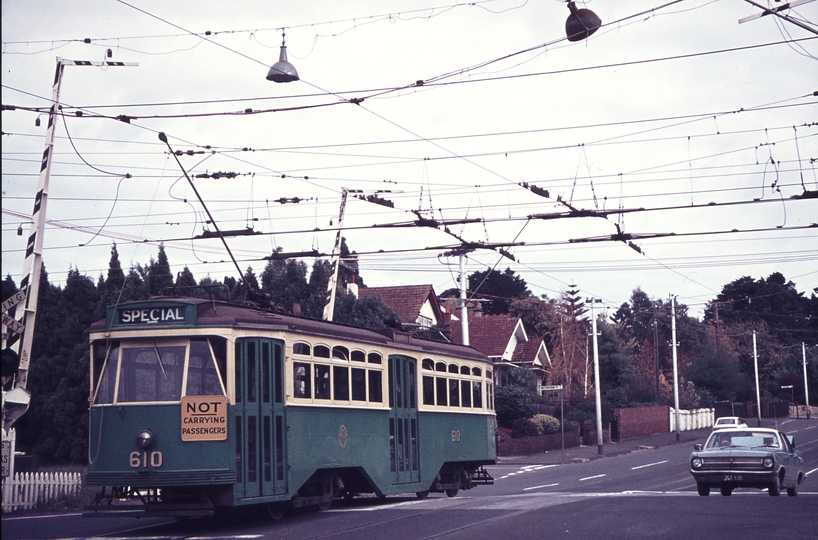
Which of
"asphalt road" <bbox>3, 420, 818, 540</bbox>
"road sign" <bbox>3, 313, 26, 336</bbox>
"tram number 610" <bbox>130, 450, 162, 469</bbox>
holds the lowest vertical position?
"asphalt road" <bbox>3, 420, 818, 540</bbox>

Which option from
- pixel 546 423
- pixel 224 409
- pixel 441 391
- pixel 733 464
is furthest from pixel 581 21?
pixel 546 423

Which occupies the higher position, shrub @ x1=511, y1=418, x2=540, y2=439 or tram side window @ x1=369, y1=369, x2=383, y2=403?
tram side window @ x1=369, y1=369, x2=383, y2=403

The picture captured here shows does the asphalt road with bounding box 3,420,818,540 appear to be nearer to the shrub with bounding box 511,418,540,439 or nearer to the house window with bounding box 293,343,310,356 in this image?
the house window with bounding box 293,343,310,356

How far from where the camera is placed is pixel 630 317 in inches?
5157

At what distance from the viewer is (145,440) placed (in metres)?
13.6

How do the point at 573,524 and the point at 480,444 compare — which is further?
the point at 480,444

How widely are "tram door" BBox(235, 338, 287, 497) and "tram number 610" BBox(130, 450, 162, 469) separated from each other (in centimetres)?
107

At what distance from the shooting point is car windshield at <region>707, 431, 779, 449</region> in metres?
21.1

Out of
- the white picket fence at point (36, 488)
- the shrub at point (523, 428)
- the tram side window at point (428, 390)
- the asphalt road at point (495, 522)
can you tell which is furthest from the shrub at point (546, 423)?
the white picket fence at point (36, 488)

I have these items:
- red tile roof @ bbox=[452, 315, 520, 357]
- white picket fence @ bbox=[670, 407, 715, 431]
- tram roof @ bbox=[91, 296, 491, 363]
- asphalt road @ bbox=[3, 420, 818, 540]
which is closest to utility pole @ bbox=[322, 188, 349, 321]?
asphalt road @ bbox=[3, 420, 818, 540]

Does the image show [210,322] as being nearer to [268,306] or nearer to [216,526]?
→ [268,306]

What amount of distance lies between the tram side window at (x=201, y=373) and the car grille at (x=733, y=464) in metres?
11.1

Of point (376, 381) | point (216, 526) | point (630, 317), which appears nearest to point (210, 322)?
point (216, 526)

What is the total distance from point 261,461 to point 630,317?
4756 inches
